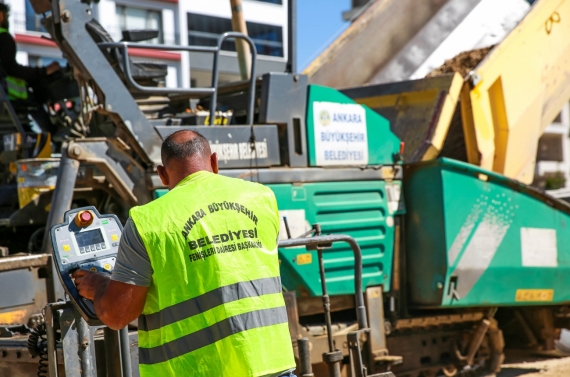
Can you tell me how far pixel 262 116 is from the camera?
507 cm

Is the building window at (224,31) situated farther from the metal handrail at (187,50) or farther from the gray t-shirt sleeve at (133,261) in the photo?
the gray t-shirt sleeve at (133,261)

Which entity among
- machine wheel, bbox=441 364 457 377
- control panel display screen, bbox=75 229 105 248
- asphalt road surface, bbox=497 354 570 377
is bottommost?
asphalt road surface, bbox=497 354 570 377

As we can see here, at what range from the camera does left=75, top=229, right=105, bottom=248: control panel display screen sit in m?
2.89

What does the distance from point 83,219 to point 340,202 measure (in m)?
2.59

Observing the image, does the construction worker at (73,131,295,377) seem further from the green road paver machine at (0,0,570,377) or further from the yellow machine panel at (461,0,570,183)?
the yellow machine panel at (461,0,570,183)

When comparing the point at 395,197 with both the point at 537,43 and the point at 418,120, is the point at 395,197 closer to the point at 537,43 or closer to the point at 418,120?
the point at 418,120

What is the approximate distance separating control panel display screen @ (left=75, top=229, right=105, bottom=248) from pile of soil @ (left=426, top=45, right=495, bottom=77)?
168 inches

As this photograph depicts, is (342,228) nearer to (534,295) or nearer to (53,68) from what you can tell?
(534,295)

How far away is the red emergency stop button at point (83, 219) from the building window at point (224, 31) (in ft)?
84.9

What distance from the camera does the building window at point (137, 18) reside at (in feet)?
87.6

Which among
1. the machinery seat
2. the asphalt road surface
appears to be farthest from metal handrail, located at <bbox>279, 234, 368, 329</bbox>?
the asphalt road surface

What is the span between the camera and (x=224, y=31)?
103ft

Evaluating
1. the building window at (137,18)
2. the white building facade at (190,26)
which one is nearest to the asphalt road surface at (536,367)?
the white building facade at (190,26)

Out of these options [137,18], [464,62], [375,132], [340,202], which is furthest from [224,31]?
[340,202]
